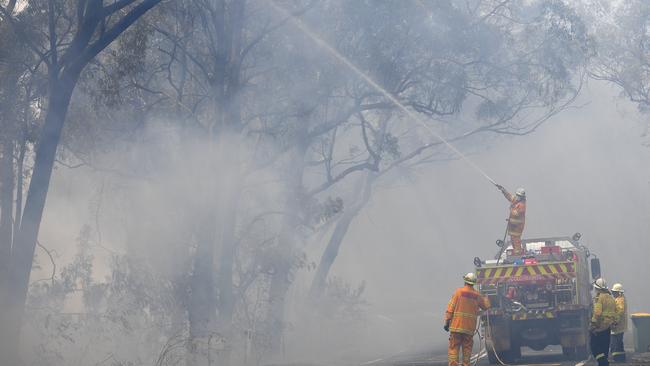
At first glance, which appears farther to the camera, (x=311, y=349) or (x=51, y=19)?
(x=311, y=349)

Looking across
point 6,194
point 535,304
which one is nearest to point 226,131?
point 6,194

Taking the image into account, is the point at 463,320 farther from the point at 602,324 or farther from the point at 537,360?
the point at 537,360

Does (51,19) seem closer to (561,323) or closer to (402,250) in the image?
(561,323)

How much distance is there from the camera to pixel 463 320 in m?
14.2

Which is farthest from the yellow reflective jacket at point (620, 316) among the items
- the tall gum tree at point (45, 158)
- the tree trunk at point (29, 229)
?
the tree trunk at point (29, 229)

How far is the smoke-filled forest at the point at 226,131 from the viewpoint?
2119 centimetres

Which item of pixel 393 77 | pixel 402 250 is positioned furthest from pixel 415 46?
pixel 402 250

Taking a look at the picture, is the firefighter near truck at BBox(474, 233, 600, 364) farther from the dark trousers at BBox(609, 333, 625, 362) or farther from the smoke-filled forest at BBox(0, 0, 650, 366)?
the smoke-filled forest at BBox(0, 0, 650, 366)

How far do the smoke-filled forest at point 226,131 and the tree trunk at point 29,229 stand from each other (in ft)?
0.11

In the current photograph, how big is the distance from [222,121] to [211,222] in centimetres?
236

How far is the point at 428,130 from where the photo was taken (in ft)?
111

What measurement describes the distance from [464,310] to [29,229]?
722cm

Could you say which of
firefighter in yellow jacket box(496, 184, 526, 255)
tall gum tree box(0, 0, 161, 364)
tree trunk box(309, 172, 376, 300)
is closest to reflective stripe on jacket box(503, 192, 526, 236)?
firefighter in yellow jacket box(496, 184, 526, 255)

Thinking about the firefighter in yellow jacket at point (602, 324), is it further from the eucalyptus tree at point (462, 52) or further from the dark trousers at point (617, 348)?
the eucalyptus tree at point (462, 52)
